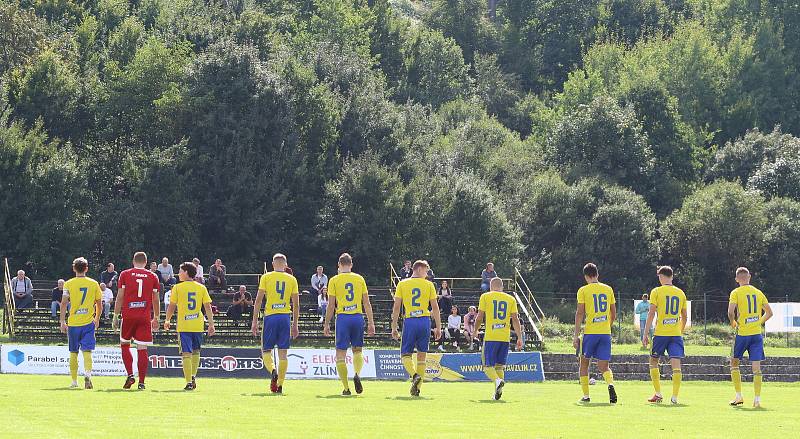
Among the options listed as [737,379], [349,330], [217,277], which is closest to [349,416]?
[349,330]

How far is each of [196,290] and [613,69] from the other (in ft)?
238

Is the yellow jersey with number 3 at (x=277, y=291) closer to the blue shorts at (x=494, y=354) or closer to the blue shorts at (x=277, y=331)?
the blue shorts at (x=277, y=331)

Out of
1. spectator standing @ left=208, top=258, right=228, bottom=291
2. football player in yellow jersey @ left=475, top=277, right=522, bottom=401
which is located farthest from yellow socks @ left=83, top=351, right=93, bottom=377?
spectator standing @ left=208, top=258, right=228, bottom=291

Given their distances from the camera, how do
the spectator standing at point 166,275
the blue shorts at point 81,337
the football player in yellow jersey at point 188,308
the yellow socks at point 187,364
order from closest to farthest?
the football player in yellow jersey at point 188,308 < the yellow socks at point 187,364 < the blue shorts at point 81,337 < the spectator standing at point 166,275

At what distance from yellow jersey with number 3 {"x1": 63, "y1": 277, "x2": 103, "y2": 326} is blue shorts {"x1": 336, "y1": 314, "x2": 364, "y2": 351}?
15.4 ft

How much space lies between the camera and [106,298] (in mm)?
41625

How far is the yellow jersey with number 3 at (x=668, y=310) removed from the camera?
71.2ft

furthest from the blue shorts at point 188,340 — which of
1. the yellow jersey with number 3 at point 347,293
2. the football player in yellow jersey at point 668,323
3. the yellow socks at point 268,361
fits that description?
the football player in yellow jersey at point 668,323

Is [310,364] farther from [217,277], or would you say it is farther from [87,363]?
[87,363]

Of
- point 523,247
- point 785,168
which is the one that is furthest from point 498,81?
point 523,247

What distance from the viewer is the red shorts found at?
22328 millimetres

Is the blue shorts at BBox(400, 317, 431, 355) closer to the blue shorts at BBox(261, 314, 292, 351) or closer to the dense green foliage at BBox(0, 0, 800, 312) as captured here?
the blue shorts at BBox(261, 314, 292, 351)

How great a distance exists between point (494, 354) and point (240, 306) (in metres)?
23.3

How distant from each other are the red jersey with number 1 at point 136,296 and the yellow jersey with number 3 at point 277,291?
216cm
